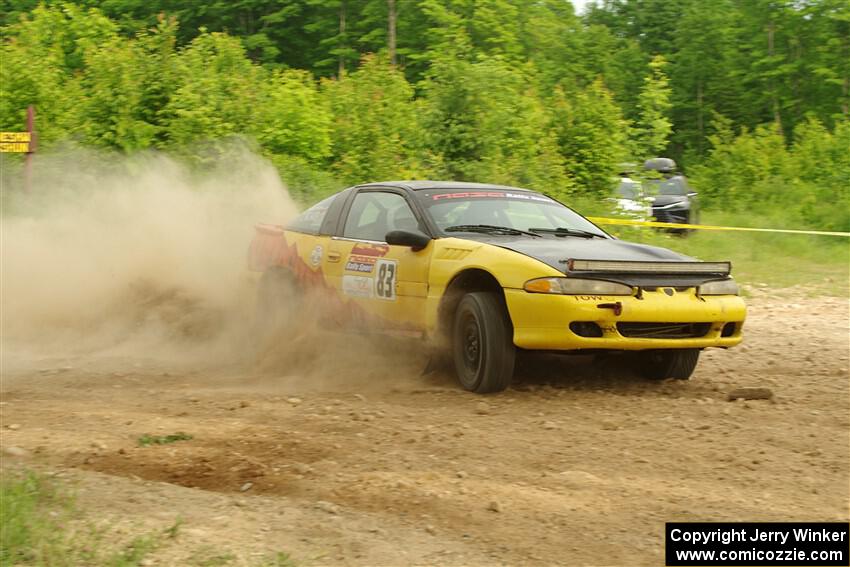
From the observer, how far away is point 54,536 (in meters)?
4.21

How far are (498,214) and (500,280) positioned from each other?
1.16 metres

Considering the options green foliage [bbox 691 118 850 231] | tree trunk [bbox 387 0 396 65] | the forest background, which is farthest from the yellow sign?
tree trunk [bbox 387 0 396 65]

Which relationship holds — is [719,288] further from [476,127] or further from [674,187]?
[674,187]

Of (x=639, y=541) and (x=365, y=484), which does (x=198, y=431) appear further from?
(x=639, y=541)

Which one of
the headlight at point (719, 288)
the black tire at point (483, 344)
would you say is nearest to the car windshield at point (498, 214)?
the black tire at point (483, 344)

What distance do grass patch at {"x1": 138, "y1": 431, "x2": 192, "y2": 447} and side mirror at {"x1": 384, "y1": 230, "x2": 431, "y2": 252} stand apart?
2.35 meters

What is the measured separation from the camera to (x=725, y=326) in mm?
7355

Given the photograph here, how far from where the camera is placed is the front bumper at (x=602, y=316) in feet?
22.2

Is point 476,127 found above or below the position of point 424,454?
above

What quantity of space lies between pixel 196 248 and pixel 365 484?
6994mm

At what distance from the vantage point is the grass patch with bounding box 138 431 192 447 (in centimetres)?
577

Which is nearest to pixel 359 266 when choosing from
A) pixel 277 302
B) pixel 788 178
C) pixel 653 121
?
pixel 277 302

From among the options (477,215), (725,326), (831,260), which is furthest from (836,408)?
(831,260)

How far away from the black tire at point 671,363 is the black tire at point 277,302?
9.67ft
